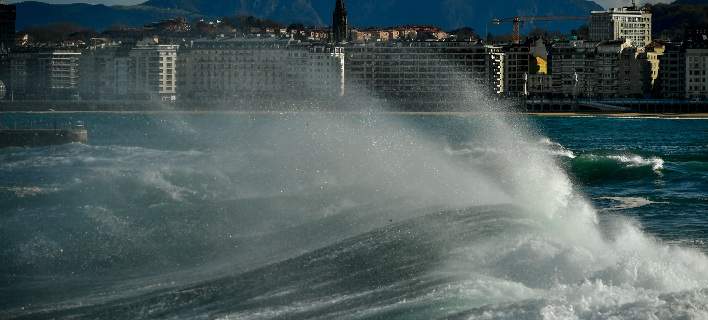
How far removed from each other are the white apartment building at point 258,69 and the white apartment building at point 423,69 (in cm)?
302

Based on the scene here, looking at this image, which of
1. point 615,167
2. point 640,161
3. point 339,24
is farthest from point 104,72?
point 615,167

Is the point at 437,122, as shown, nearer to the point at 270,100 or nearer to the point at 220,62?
the point at 270,100

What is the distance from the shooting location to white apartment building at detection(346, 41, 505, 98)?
12188 centimetres

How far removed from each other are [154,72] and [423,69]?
972 inches

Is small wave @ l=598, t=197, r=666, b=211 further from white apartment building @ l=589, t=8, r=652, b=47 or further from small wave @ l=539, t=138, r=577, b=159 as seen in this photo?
white apartment building @ l=589, t=8, r=652, b=47

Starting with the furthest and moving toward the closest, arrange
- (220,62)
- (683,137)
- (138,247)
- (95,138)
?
1. (220,62)
2. (683,137)
3. (95,138)
4. (138,247)

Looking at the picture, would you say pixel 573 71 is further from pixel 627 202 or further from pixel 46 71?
pixel 627 202

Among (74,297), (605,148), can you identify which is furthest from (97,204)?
(605,148)

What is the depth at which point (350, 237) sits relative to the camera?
77.6 ft

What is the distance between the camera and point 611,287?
17781 mm

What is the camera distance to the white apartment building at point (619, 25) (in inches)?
6388

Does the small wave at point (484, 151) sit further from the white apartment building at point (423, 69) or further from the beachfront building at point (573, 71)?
the beachfront building at point (573, 71)

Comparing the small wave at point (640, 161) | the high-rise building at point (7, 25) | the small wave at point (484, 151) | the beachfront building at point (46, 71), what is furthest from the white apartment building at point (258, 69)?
the small wave at point (640, 161)

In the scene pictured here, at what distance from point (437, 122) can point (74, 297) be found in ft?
233
